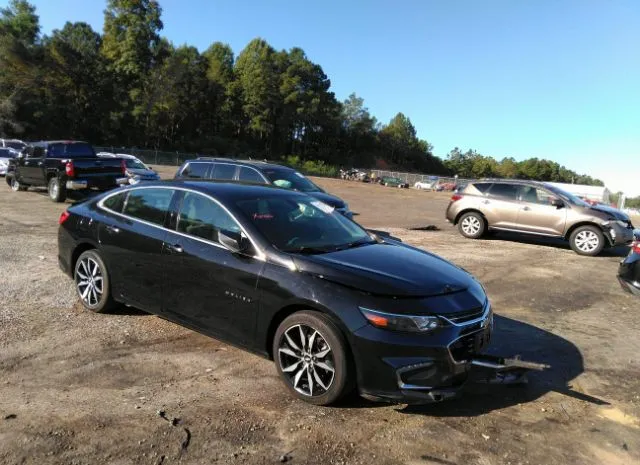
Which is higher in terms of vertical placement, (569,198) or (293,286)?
(569,198)

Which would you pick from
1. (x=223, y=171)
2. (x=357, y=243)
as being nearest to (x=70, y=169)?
(x=223, y=171)

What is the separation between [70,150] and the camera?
16.4m

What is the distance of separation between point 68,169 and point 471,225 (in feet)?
37.7

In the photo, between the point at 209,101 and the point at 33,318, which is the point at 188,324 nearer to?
the point at 33,318

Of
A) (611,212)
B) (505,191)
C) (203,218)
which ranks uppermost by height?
(505,191)

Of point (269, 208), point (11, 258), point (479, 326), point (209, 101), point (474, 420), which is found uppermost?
point (209, 101)

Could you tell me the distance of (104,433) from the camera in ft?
11.3

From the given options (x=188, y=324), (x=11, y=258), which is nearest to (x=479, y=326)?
(x=188, y=324)

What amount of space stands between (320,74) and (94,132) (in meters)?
40.6

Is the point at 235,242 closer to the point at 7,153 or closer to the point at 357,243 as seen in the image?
the point at 357,243

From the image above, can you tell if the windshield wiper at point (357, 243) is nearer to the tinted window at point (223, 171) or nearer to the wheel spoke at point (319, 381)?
the wheel spoke at point (319, 381)

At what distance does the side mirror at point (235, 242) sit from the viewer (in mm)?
4375

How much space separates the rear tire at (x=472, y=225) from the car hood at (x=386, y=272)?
393 inches

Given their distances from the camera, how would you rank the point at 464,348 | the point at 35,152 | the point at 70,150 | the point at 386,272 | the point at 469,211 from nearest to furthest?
the point at 464,348 < the point at 386,272 < the point at 469,211 < the point at 70,150 < the point at 35,152
